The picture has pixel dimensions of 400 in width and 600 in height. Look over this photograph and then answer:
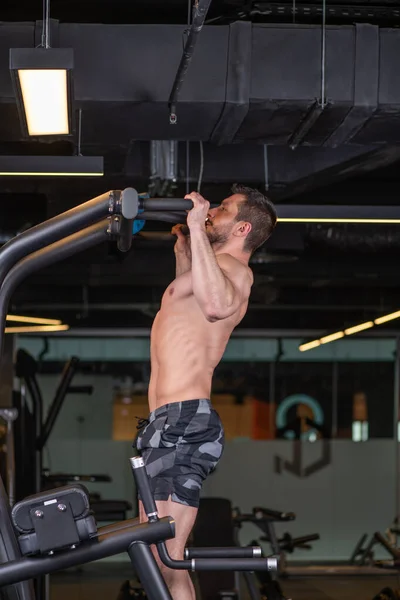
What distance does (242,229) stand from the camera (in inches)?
146

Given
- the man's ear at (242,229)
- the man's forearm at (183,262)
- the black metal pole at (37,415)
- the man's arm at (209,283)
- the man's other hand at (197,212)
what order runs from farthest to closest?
the black metal pole at (37,415) < the man's forearm at (183,262) < the man's ear at (242,229) < the man's arm at (209,283) < the man's other hand at (197,212)

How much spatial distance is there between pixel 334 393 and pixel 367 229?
4.21 metres

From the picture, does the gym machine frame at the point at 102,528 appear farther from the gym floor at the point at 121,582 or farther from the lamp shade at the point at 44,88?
the gym floor at the point at 121,582

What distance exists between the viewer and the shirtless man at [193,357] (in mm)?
3260

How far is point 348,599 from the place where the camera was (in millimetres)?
8219

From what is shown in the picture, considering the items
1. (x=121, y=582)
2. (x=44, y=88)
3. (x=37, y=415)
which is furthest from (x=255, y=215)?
(x=121, y=582)

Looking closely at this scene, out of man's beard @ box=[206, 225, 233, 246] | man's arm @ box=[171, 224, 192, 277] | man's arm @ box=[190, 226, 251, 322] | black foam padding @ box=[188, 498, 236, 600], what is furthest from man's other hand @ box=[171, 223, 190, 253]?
black foam padding @ box=[188, 498, 236, 600]

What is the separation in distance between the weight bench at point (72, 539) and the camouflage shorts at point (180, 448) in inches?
29.4

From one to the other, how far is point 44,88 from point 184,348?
114 cm

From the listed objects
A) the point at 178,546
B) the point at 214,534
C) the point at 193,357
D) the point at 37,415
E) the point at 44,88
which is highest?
the point at 44,88

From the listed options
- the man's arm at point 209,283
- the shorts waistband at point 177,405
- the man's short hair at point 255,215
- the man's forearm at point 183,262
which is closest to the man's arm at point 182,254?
the man's forearm at point 183,262

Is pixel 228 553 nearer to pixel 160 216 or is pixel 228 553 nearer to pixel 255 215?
pixel 160 216

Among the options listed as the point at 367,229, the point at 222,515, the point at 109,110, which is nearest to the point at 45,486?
the point at 222,515

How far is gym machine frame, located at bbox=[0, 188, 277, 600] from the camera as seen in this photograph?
2574 millimetres
